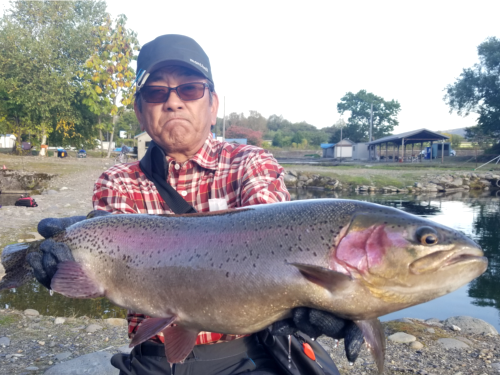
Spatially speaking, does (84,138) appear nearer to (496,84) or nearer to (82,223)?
(82,223)

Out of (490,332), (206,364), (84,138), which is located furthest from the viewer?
(84,138)

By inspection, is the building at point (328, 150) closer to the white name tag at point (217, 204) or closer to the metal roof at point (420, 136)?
the metal roof at point (420, 136)

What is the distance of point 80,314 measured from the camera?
6.66 m

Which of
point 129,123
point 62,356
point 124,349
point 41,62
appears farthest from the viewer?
point 129,123

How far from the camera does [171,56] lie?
10.4ft

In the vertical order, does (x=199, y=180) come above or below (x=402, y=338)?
above

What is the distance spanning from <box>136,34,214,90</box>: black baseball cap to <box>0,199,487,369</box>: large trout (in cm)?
121

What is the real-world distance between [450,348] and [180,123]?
14.9 ft

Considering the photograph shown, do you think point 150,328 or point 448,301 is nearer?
point 150,328

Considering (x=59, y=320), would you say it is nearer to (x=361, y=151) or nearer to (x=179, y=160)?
(x=179, y=160)

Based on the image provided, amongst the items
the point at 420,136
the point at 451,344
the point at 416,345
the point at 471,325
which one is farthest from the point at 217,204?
the point at 420,136

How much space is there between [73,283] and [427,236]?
2045 millimetres

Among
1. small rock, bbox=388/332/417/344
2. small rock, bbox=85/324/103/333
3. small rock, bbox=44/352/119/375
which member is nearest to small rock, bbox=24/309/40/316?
small rock, bbox=85/324/103/333

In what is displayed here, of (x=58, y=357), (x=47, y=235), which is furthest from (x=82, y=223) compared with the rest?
(x=58, y=357)
